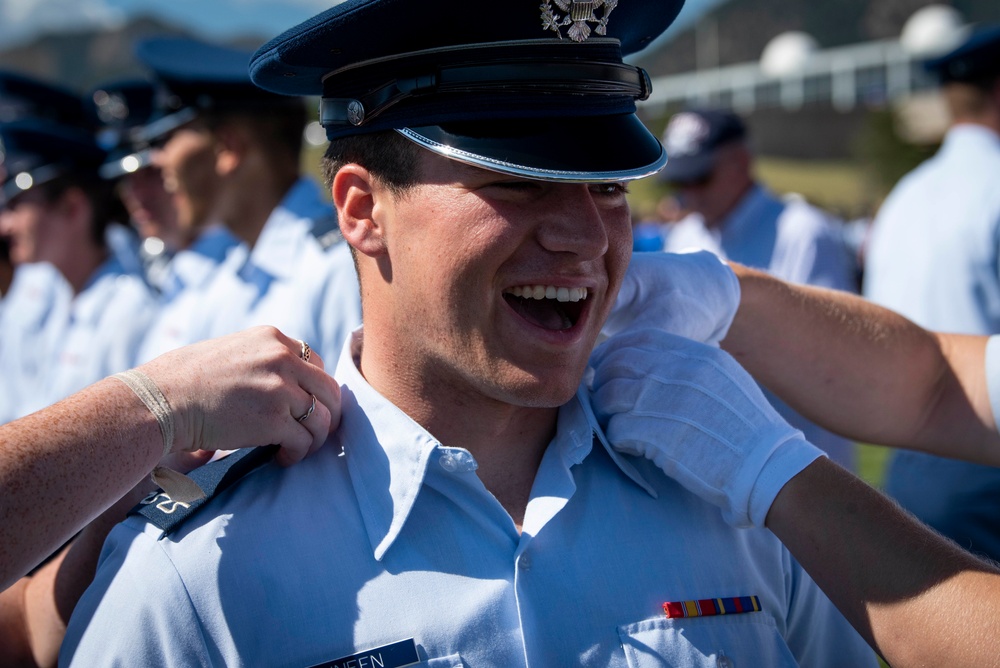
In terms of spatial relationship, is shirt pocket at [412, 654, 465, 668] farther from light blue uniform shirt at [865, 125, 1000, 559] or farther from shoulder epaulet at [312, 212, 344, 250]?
light blue uniform shirt at [865, 125, 1000, 559]

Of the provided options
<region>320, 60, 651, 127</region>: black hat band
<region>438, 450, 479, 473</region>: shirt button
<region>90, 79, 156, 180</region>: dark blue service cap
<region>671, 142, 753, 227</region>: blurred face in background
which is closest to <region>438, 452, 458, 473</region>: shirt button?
<region>438, 450, 479, 473</region>: shirt button

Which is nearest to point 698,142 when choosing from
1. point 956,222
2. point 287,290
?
point 956,222

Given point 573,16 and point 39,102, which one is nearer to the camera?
point 573,16

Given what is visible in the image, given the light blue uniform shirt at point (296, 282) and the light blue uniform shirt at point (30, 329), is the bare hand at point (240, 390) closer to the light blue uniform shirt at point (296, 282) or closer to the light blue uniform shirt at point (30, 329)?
the light blue uniform shirt at point (296, 282)

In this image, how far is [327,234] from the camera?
13.2 ft

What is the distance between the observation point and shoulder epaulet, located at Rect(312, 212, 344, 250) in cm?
401

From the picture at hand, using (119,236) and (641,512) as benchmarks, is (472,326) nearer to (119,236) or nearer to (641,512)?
(641,512)

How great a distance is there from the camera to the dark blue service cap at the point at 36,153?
6137 millimetres

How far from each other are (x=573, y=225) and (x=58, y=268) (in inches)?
207

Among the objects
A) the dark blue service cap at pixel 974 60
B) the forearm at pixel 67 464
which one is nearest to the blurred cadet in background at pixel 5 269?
the dark blue service cap at pixel 974 60

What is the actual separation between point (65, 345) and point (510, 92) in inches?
192

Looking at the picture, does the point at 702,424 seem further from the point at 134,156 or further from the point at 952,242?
the point at 134,156

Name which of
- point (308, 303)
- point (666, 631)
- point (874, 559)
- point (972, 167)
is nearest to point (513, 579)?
point (666, 631)

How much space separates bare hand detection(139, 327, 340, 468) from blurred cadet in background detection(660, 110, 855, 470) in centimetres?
468
